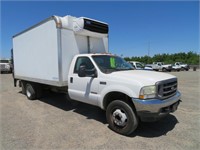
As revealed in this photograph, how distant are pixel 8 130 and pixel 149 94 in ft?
12.3

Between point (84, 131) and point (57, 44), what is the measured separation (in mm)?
2794

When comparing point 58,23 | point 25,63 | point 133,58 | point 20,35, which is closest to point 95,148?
point 58,23

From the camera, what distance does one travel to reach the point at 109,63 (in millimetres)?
5012

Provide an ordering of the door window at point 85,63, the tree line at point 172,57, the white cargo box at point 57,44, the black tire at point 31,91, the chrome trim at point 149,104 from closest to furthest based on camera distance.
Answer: the chrome trim at point 149,104
the door window at point 85,63
the white cargo box at point 57,44
the black tire at point 31,91
the tree line at point 172,57

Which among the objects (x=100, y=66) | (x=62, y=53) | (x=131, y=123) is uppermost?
(x=62, y=53)

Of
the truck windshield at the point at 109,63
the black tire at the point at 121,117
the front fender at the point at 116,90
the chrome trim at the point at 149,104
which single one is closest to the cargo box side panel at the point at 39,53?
the truck windshield at the point at 109,63

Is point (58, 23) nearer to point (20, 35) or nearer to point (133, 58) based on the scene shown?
point (20, 35)

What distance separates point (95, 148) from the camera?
3369 millimetres

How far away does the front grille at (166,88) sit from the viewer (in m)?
3.64

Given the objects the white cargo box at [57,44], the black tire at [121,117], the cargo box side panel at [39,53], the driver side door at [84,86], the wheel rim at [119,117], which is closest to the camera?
the black tire at [121,117]

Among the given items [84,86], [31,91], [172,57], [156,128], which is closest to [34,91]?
[31,91]

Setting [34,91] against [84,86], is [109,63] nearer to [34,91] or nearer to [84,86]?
[84,86]

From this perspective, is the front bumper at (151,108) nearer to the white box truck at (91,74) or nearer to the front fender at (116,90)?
the white box truck at (91,74)

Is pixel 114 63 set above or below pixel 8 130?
above
